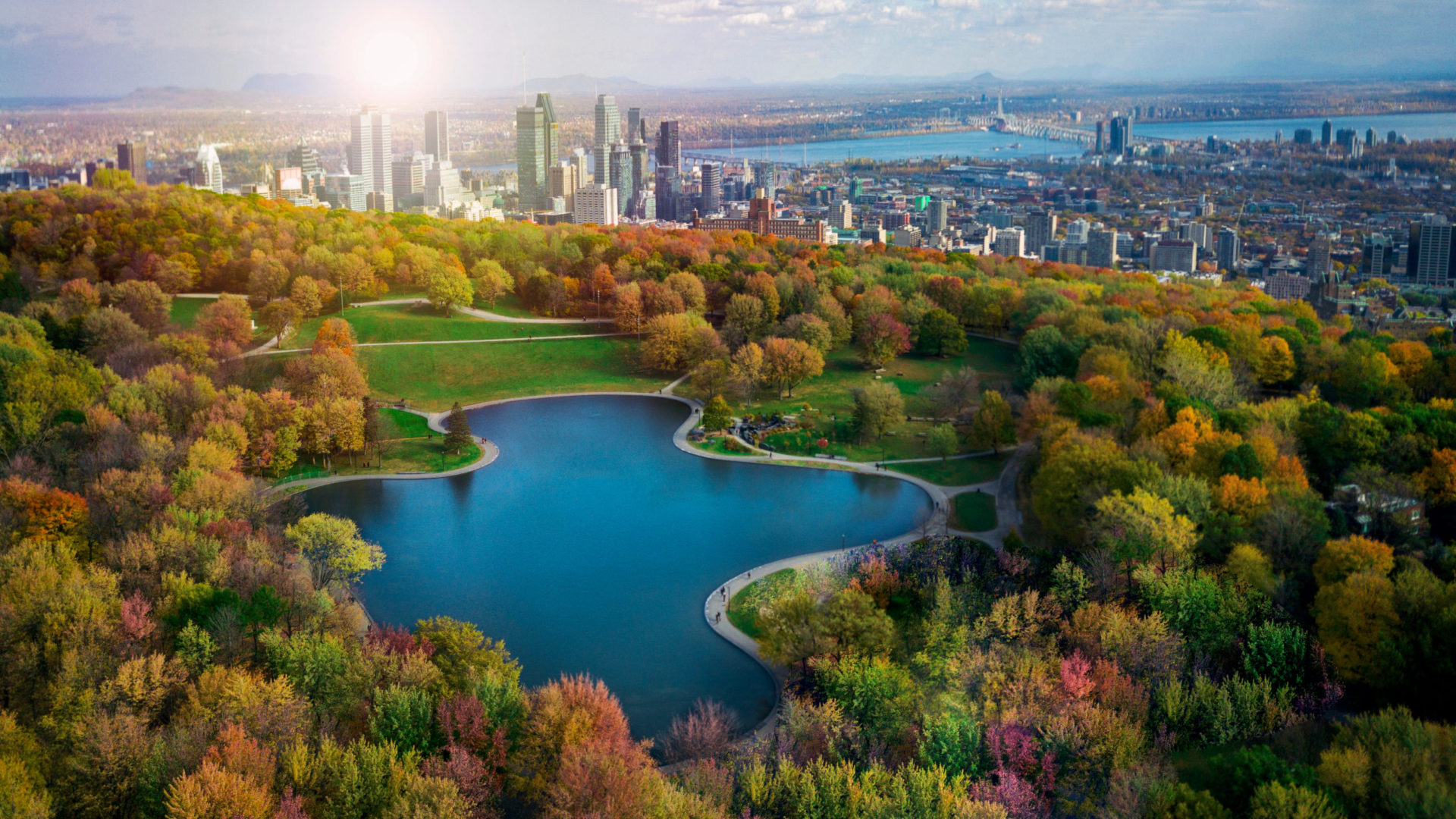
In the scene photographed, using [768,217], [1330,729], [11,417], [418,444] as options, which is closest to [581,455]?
[418,444]

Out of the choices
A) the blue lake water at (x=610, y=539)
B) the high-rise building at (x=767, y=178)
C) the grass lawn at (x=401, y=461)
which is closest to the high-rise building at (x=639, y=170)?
the high-rise building at (x=767, y=178)

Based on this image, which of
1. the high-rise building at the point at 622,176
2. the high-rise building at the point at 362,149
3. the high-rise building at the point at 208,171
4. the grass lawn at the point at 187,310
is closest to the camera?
the grass lawn at the point at 187,310

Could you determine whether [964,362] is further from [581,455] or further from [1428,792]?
[1428,792]

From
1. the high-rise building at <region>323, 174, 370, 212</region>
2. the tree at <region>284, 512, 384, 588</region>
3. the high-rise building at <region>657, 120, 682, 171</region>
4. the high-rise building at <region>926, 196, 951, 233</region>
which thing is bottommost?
the tree at <region>284, 512, 384, 588</region>

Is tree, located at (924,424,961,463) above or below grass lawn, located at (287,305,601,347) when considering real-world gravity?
below

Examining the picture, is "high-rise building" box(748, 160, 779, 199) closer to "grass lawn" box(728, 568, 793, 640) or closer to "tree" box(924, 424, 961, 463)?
"tree" box(924, 424, 961, 463)

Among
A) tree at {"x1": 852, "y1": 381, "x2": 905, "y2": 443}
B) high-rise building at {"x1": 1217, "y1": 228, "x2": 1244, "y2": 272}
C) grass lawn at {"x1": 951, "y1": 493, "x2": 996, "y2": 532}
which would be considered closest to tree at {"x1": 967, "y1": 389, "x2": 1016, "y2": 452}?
tree at {"x1": 852, "y1": 381, "x2": 905, "y2": 443}

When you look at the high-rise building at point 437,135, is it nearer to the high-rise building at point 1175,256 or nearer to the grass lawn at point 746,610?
the high-rise building at point 1175,256
